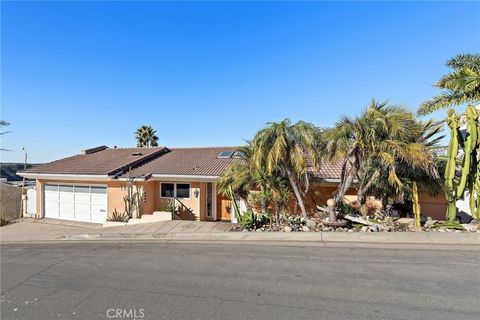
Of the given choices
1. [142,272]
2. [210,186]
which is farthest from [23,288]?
[210,186]

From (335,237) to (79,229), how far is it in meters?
13.4

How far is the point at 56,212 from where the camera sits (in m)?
19.5

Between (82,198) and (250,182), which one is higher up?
(250,182)

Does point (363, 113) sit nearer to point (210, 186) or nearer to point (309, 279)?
point (309, 279)

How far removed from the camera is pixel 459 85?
1139 centimetres

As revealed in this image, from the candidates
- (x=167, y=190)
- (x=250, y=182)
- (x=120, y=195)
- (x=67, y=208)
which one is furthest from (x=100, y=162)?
(x=250, y=182)

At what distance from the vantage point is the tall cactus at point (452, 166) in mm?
10664

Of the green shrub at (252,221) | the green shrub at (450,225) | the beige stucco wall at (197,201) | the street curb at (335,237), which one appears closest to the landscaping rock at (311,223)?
the street curb at (335,237)

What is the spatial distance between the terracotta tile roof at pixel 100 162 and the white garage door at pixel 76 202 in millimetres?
1074

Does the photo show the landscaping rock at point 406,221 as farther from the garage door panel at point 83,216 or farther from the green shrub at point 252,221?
the garage door panel at point 83,216

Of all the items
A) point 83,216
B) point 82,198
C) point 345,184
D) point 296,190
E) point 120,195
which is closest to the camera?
point 345,184

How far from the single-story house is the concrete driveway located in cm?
153

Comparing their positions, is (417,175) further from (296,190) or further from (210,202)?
(210,202)

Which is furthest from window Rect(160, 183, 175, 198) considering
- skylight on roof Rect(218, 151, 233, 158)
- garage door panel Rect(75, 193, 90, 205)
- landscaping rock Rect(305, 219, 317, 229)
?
landscaping rock Rect(305, 219, 317, 229)
